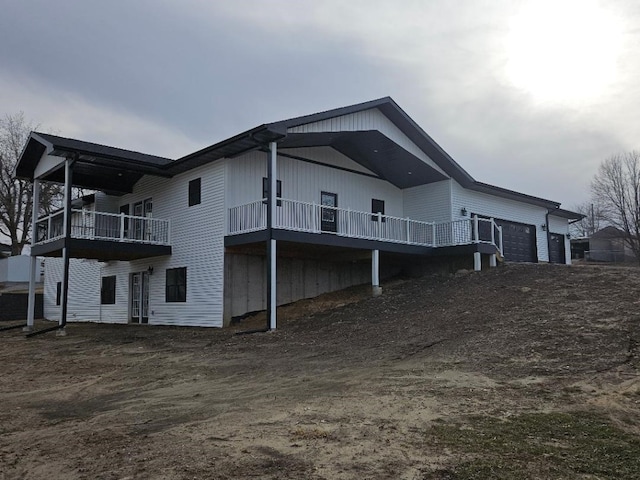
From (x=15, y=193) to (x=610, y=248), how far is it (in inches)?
1970

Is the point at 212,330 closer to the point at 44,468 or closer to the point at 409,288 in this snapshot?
the point at 409,288

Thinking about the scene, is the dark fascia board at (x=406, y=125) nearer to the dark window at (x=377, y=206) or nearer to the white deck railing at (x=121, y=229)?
the dark window at (x=377, y=206)

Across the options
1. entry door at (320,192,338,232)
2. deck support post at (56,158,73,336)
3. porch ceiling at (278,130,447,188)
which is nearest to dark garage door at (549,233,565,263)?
porch ceiling at (278,130,447,188)

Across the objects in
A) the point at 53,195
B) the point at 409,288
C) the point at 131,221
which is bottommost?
the point at 409,288

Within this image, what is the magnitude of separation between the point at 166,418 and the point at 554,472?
4.38 meters

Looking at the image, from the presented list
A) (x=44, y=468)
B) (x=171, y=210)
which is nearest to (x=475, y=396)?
(x=44, y=468)

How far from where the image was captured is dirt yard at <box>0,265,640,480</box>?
470cm

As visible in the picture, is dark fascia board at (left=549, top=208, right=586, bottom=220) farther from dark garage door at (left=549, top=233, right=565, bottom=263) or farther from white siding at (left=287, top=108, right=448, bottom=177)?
white siding at (left=287, top=108, right=448, bottom=177)

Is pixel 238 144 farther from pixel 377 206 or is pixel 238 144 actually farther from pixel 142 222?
pixel 377 206

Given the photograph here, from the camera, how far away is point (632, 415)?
590 centimetres

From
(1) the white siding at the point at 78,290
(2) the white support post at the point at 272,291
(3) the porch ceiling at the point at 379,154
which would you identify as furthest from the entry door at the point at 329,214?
(1) the white siding at the point at 78,290

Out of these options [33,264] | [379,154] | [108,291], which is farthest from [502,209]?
[33,264]

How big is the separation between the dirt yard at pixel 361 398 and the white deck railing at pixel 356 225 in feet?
12.3

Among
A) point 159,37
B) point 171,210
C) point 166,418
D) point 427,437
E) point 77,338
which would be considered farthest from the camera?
point 171,210
